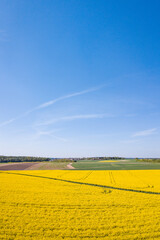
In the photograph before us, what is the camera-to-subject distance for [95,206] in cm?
1500

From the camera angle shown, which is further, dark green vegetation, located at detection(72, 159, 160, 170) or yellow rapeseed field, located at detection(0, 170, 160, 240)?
dark green vegetation, located at detection(72, 159, 160, 170)

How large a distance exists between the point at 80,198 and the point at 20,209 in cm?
626

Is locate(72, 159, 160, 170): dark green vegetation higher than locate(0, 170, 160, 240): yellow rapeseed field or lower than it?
lower

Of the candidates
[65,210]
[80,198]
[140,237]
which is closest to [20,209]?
[65,210]

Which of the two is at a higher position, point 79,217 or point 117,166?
point 79,217

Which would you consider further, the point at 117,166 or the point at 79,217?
the point at 117,166

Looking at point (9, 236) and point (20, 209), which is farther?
point (20, 209)

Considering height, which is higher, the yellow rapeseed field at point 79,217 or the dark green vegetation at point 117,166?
the yellow rapeseed field at point 79,217

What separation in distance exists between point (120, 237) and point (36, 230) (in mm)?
5219

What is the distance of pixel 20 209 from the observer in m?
14.1

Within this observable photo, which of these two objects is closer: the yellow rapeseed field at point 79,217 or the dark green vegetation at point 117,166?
the yellow rapeseed field at point 79,217

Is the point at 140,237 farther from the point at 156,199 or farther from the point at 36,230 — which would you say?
the point at 156,199

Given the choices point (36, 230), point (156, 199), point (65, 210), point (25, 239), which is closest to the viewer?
point (25, 239)

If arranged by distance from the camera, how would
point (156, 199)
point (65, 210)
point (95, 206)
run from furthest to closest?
1. point (156, 199)
2. point (95, 206)
3. point (65, 210)
